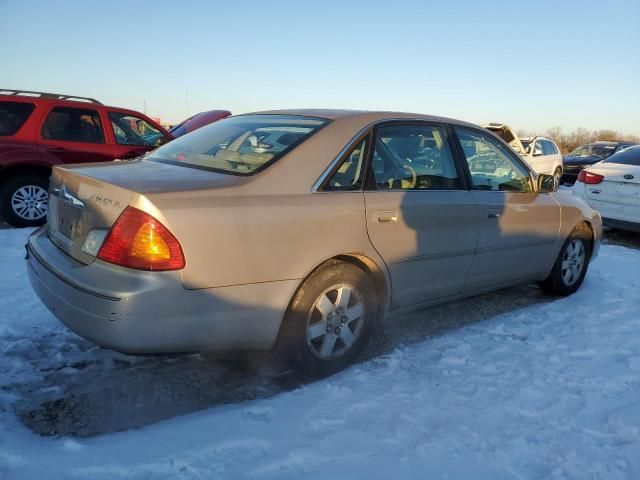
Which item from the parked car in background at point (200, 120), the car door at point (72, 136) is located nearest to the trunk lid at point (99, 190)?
the car door at point (72, 136)

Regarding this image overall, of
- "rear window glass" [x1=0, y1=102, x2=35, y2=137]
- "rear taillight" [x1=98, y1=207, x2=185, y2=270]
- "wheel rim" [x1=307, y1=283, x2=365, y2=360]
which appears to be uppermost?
"rear window glass" [x1=0, y1=102, x2=35, y2=137]

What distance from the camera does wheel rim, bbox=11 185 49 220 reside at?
6.62 metres

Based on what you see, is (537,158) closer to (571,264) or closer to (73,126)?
(571,264)

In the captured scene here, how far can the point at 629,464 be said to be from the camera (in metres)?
2.36

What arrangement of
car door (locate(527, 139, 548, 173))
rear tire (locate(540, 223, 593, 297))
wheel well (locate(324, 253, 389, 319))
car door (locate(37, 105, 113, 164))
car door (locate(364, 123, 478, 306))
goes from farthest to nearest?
1. car door (locate(527, 139, 548, 173))
2. car door (locate(37, 105, 113, 164))
3. rear tire (locate(540, 223, 593, 297))
4. car door (locate(364, 123, 478, 306))
5. wheel well (locate(324, 253, 389, 319))

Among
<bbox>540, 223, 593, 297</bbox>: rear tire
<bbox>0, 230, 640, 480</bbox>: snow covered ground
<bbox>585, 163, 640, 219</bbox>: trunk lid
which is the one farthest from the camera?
<bbox>585, 163, 640, 219</bbox>: trunk lid

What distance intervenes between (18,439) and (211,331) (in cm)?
95

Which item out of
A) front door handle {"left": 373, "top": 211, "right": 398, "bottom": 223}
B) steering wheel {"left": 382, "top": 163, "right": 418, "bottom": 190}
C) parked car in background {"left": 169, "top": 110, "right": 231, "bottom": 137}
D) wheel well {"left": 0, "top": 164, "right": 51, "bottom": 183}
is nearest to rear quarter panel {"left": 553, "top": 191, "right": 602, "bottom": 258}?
steering wheel {"left": 382, "top": 163, "right": 418, "bottom": 190}

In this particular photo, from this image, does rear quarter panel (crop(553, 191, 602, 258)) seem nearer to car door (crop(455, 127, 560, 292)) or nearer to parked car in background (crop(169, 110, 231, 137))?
car door (crop(455, 127, 560, 292))

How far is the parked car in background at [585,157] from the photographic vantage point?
653 inches

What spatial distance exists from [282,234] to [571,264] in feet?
10.9

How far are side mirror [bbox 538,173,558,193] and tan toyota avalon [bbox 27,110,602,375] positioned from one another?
1.23 feet

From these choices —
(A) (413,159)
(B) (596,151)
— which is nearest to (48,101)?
(A) (413,159)

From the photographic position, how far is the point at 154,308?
2387 mm
